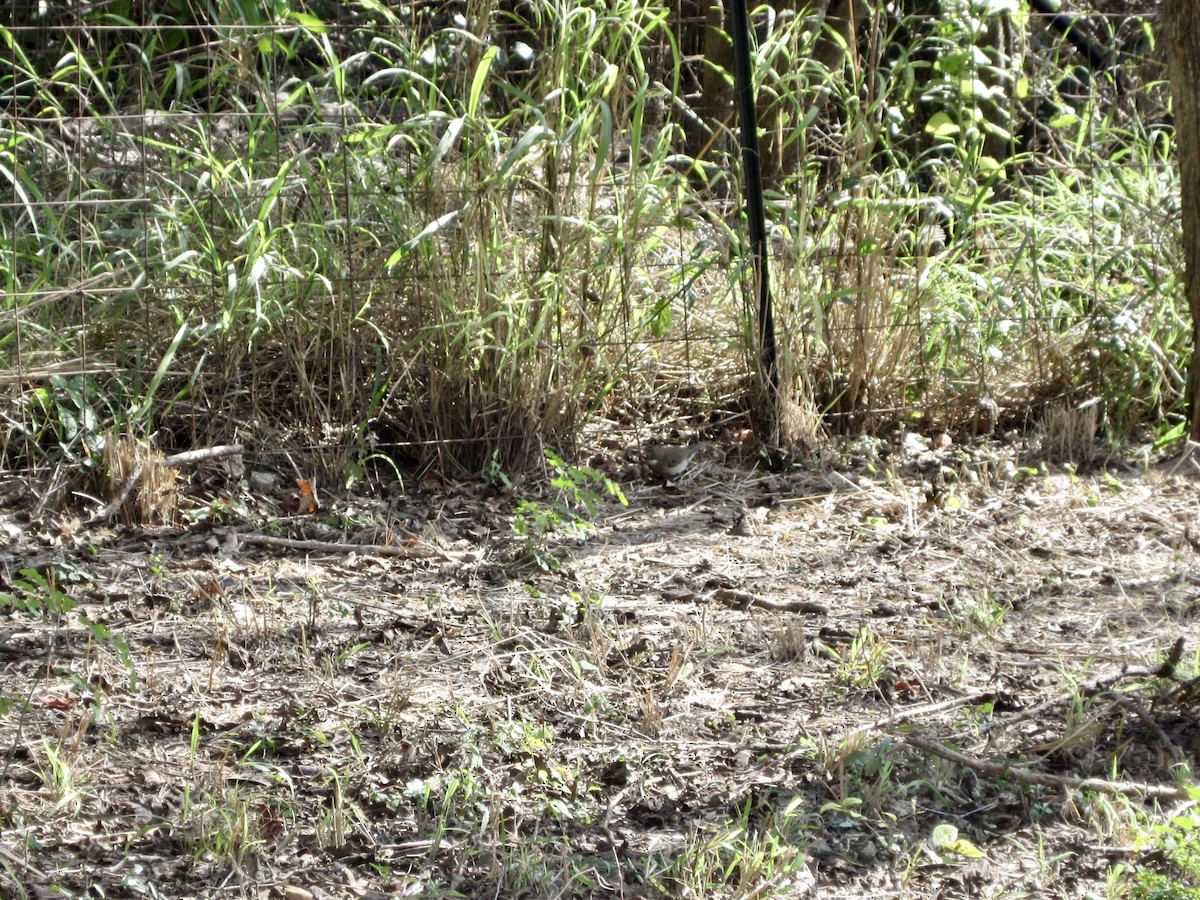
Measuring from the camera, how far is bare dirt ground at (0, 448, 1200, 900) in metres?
2.47

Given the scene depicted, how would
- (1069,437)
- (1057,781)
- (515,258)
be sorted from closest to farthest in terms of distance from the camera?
(1057,781)
(515,258)
(1069,437)

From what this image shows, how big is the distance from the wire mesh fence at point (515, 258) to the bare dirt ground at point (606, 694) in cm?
36

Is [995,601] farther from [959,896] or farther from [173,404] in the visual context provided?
[173,404]

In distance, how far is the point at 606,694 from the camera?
310 cm

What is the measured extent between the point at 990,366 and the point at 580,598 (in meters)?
2.20

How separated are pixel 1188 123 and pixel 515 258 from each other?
2195mm

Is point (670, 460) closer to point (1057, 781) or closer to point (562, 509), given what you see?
point (562, 509)

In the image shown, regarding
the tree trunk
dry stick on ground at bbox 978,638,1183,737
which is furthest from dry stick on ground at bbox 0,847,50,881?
the tree trunk

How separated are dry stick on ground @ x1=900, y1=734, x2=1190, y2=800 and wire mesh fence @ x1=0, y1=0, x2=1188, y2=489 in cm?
212

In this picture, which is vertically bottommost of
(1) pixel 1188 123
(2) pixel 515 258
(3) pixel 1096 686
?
(3) pixel 1096 686

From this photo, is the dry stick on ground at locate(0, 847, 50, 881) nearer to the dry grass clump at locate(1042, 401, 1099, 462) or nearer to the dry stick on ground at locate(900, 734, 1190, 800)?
the dry stick on ground at locate(900, 734, 1190, 800)

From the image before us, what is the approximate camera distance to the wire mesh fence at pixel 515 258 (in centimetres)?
445

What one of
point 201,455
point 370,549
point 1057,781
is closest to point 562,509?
point 370,549

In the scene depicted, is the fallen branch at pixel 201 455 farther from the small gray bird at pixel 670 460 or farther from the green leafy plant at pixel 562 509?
the small gray bird at pixel 670 460
